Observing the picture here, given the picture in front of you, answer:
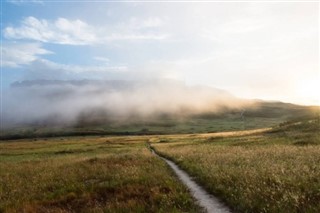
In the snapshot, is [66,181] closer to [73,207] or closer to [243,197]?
[73,207]

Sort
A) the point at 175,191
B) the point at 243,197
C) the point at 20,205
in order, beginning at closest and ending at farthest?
the point at 243,197 → the point at 175,191 → the point at 20,205

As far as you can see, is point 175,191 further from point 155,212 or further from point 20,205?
point 20,205

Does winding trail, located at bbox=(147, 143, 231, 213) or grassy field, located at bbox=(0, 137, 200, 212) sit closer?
winding trail, located at bbox=(147, 143, 231, 213)

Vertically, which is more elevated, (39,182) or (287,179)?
(287,179)

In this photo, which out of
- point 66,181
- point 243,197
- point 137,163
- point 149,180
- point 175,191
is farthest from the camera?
point 137,163

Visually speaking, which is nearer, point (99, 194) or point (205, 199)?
point (205, 199)

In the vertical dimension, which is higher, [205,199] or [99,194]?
[205,199]

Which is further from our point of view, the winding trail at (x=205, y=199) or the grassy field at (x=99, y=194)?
the grassy field at (x=99, y=194)

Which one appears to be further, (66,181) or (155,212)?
(66,181)

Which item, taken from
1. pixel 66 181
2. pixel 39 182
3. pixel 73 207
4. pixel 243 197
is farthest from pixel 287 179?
pixel 39 182

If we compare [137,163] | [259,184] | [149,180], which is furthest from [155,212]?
[137,163]

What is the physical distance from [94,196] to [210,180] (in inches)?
Result: 240

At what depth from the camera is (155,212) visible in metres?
16.0

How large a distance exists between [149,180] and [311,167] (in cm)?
877
